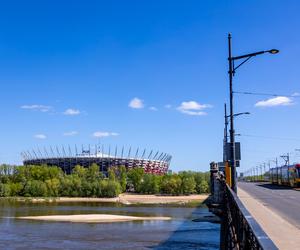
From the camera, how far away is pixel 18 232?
195 feet

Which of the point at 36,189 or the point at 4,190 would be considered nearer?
the point at 4,190

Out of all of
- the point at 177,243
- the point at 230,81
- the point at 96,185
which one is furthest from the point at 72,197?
the point at 230,81

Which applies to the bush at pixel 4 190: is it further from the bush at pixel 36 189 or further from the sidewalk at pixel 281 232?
the sidewalk at pixel 281 232

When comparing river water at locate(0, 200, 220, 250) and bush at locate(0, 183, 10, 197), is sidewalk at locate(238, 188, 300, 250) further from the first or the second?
bush at locate(0, 183, 10, 197)

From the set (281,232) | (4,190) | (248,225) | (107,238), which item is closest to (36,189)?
(4,190)

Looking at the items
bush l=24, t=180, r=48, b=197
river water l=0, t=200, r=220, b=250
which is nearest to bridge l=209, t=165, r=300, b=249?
river water l=0, t=200, r=220, b=250

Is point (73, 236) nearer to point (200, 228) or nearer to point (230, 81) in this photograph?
point (200, 228)

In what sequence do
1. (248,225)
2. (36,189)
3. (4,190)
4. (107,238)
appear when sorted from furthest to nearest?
1. (36,189)
2. (4,190)
3. (107,238)
4. (248,225)

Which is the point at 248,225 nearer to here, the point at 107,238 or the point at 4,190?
the point at 107,238

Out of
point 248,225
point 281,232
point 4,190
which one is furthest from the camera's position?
point 4,190

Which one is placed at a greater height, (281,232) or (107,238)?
(281,232)

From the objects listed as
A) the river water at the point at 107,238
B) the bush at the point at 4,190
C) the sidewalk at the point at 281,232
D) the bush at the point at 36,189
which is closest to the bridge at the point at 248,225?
the sidewalk at the point at 281,232

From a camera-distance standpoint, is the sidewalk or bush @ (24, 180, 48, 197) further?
bush @ (24, 180, 48, 197)

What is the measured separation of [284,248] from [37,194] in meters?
187
